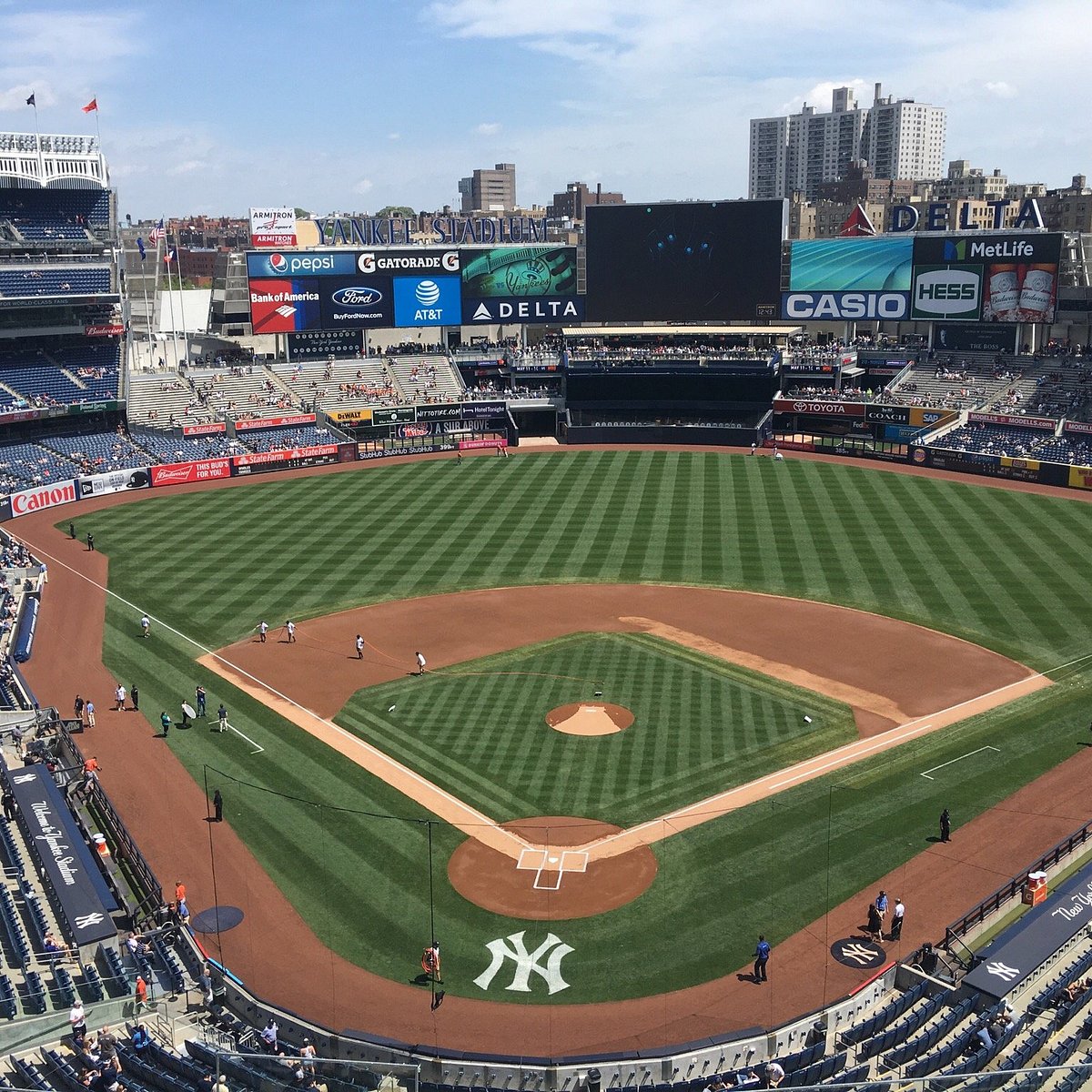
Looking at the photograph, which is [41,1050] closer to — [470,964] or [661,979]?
[470,964]

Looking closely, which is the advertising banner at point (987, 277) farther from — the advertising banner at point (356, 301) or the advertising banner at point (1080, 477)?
the advertising banner at point (356, 301)

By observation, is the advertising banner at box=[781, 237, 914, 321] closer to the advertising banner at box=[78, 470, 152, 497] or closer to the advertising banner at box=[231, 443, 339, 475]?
the advertising banner at box=[231, 443, 339, 475]

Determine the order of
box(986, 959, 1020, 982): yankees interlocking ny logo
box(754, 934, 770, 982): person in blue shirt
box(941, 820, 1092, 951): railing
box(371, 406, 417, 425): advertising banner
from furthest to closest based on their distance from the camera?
box(371, 406, 417, 425): advertising banner < box(941, 820, 1092, 951): railing < box(754, 934, 770, 982): person in blue shirt < box(986, 959, 1020, 982): yankees interlocking ny logo

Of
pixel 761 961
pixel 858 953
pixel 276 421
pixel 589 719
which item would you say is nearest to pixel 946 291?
pixel 276 421

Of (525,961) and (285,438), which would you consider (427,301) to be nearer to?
(285,438)

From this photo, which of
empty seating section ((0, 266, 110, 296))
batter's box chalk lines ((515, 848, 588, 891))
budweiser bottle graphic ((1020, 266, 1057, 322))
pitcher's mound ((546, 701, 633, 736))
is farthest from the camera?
budweiser bottle graphic ((1020, 266, 1057, 322))

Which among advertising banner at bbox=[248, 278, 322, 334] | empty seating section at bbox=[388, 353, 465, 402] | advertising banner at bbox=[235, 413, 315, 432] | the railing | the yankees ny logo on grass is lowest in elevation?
the yankees ny logo on grass

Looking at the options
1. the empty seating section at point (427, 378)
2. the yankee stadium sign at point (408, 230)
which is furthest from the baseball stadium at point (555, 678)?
the yankee stadium sign at point (408, 230)

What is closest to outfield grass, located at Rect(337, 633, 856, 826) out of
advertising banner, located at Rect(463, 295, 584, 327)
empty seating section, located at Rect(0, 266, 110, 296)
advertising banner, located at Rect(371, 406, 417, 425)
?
advertising banner, located at Rect(371, 406, 417, 425)
